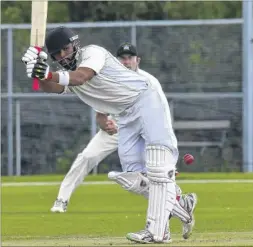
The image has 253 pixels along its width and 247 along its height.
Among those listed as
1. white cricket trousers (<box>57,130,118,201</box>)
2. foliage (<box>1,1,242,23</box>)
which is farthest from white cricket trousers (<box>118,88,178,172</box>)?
foliage (<box>1,1,242,23</box>)

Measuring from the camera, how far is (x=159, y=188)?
Answer: 9367 mm

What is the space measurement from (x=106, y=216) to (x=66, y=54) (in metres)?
4.06

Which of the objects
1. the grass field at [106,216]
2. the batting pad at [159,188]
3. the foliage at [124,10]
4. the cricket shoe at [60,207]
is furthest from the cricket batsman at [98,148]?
the foliage at [124,10]

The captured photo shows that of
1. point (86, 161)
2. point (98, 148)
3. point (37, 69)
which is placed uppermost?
point (37, 69)

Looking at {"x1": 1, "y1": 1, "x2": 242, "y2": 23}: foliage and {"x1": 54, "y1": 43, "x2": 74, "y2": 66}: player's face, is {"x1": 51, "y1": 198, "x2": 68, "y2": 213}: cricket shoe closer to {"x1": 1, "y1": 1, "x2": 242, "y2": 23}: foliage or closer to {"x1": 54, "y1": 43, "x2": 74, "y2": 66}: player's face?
{"x1": 54, "y1": 43, "x2": 74, "y2": 66}: player's face

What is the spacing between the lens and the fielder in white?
9.33m

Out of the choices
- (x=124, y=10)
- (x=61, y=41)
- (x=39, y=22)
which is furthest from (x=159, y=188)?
(x=124, y=10)

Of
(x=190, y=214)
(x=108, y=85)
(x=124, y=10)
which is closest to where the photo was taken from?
(x=108, y=85)

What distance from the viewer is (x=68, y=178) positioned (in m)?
14.4

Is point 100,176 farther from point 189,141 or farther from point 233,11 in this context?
point 233,11

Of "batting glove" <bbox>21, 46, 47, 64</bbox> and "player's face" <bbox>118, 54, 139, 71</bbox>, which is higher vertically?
"player's face" <bbox>118, 54, 139, 71</bbox>

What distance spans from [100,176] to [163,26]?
4130 millimetres

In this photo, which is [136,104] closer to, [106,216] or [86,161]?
[106,216]

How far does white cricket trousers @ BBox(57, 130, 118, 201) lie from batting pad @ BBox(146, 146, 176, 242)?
4825mm
